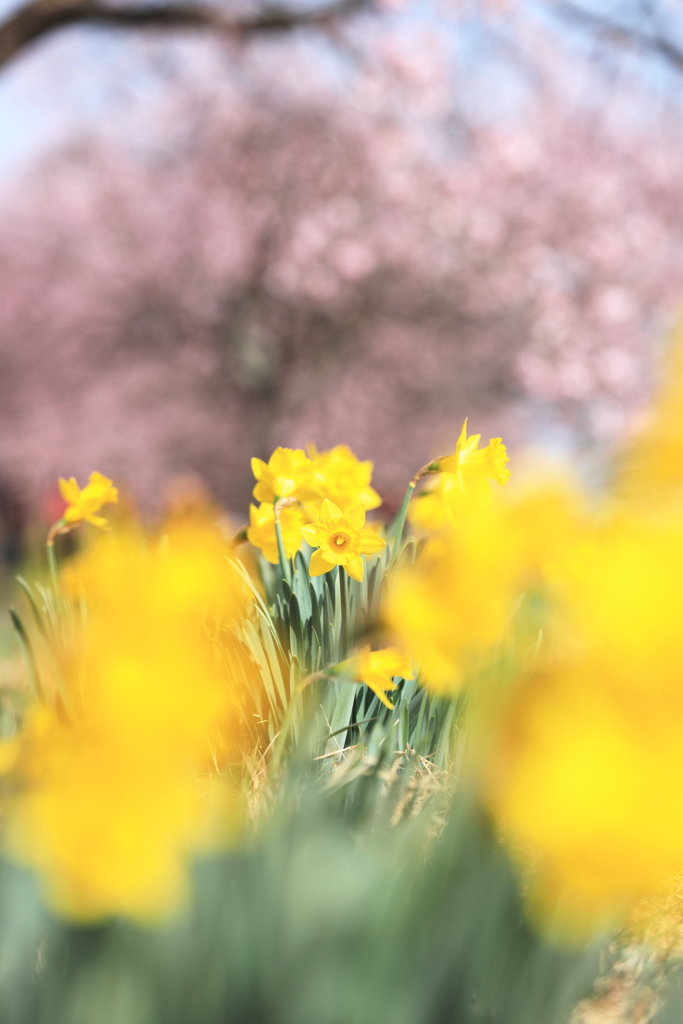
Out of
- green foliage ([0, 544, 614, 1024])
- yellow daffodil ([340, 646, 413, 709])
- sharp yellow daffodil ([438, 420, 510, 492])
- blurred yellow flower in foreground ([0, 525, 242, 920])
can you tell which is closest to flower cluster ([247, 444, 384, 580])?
sharp yellow daffodil ([438, 420, 510, 492])

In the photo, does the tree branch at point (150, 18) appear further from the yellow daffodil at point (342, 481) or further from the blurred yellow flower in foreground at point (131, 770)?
the blurred yellow flower in foreground at point (131, 770)

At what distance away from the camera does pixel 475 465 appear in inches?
57.9

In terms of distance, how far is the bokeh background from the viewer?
8.75m

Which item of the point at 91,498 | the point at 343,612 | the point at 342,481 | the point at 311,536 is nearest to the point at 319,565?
the point at 311,536

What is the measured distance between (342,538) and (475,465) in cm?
29

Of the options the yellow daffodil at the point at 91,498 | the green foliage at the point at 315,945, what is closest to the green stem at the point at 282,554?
the yellow daffodil at the point at 91,498

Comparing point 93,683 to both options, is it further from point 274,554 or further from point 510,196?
point 510,196

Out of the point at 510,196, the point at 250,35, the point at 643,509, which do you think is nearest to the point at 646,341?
the point at 510,196

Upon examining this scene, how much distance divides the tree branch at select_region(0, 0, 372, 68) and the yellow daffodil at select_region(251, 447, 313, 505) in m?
5.66

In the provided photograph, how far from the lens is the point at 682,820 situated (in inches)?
19.1

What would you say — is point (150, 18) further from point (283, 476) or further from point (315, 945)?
point (315, 945)

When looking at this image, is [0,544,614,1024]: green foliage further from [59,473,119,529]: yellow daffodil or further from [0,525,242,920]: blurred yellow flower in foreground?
[59,473,119,529]: yellow daffodil

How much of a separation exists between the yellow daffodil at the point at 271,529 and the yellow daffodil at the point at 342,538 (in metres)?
0.30

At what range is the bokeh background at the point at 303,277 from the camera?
875 centimetres
